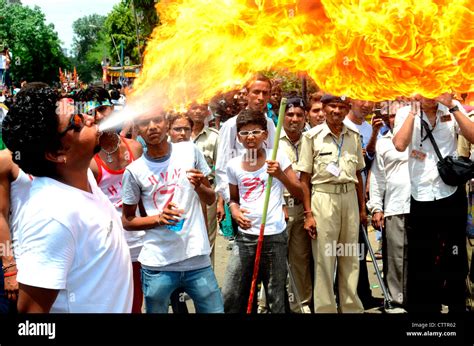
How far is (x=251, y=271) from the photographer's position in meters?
4.54

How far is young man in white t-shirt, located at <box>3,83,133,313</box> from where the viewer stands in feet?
7.19

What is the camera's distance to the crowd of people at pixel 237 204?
7.70ft

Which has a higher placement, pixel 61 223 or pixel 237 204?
pixel 61 223

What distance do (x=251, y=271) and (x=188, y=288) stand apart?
0.82 m

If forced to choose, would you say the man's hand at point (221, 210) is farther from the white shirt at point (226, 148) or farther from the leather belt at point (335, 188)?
the leather belt at point (335, 188)

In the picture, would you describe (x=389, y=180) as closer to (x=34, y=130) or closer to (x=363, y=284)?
(x=363, y=284)

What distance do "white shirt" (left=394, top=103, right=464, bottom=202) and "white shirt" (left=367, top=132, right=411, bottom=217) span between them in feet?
2.24

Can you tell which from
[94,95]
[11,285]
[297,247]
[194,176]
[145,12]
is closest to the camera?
[11,285]

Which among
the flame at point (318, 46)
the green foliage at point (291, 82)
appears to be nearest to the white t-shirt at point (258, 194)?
the flame at point (318, 46)

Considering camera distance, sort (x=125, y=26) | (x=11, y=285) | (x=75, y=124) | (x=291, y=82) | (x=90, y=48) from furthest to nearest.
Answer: (x=90, y=48) → (x=291, y=82) → (x=125, y=26) → (x=11, y=285) → (x=75, y=124)

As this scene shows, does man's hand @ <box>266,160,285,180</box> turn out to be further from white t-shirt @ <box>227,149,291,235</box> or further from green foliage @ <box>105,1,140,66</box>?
green foliage @ <box>105,1,140,66</box>

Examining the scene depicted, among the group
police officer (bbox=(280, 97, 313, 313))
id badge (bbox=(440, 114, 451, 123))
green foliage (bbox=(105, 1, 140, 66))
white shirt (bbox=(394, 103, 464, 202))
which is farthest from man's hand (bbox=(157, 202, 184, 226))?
green foliage (bbox=(105, 1, 140, 66))

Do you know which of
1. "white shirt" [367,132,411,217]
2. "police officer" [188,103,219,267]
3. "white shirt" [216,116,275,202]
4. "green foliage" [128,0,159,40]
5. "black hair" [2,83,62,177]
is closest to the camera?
"black hair" [2,83,62,177]

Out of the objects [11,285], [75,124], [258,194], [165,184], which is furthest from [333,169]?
[75,124]
